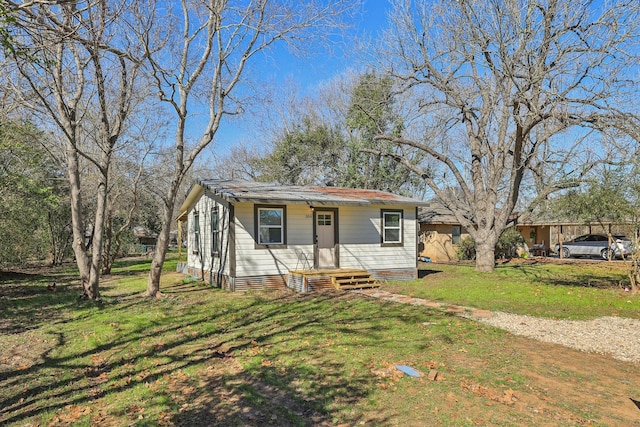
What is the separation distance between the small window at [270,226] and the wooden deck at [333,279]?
1117 mm

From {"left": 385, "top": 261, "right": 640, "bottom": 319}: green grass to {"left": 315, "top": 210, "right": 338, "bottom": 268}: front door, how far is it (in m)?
2.23

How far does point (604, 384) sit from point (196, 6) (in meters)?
11.2

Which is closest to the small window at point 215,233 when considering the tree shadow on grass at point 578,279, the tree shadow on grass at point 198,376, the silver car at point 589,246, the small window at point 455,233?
the tree shadow on grass at point 198,376

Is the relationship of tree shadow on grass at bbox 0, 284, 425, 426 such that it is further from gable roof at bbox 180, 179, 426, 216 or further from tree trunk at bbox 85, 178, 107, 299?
gable roof at bbox 180, 179, 426, 216

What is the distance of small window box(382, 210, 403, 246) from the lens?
15.0 m

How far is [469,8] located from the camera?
13.3m

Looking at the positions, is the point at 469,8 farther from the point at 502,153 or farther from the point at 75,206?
the point at 75,206

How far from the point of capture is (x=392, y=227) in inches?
597

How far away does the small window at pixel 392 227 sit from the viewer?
15.0 metres

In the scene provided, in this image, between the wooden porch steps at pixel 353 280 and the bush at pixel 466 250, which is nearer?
the wooden porch steps at pixel 353 280

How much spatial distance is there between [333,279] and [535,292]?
589 centimetres

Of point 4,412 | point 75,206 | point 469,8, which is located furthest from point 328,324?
point 469,8

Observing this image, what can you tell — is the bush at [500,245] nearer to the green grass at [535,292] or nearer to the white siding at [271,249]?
the green grass at [535,292]

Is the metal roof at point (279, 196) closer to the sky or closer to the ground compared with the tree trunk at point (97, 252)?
closer to the sky
